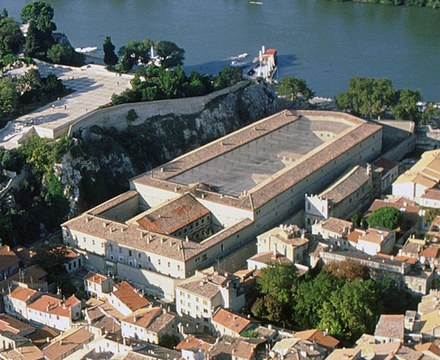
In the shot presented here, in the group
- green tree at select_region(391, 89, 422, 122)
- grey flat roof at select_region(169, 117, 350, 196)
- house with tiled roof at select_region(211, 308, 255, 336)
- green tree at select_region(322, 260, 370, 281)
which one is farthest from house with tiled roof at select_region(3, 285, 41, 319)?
green tree at select_region(391, 89, 422, 122)

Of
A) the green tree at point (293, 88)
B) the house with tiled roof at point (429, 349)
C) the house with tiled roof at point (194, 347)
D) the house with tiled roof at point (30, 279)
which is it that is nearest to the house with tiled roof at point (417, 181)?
the house with tiled roof at point (429, 349)

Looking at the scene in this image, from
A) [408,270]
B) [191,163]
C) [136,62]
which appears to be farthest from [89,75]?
[408,270]

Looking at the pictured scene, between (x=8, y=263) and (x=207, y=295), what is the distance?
528cm

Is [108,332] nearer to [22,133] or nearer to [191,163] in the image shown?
[191,163]

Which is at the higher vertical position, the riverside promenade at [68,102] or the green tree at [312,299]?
the riverside promenade at [68,102]

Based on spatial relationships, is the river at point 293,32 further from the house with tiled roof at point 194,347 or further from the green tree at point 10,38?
the house with tiled roof at point 194,347

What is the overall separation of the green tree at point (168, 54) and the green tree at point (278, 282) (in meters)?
16.7

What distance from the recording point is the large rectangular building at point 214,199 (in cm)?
2225

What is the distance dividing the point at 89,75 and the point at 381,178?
11.3 meters

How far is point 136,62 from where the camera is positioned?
118ft

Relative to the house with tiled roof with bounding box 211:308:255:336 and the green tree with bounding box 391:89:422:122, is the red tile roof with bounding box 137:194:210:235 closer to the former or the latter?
the house with tiled roof with bounding box 211:308:255:336

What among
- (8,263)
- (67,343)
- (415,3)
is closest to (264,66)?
(415,3)

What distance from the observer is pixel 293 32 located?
155 feet

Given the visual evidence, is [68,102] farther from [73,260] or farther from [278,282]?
[278,282]
